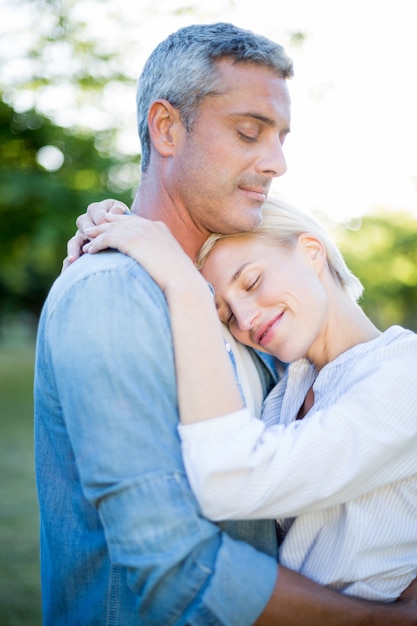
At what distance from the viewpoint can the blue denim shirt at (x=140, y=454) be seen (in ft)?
5.79

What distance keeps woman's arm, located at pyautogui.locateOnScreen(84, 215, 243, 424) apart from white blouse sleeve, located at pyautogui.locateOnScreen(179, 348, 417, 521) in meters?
0.06

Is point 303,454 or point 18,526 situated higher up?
point 303,454

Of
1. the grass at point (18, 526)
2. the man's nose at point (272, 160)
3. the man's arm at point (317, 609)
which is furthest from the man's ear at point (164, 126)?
the grass at point (18, 526)

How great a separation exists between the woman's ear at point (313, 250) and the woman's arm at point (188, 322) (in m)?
0.73

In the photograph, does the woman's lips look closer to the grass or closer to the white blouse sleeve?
the white blouse sleeve

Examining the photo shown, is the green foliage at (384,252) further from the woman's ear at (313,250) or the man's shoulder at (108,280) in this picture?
the man's shoulder at (108,280)

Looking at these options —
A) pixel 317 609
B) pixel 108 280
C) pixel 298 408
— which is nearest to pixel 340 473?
pixel 317 609

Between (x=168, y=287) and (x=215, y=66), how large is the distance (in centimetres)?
87

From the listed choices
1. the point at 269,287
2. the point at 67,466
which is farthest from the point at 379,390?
the point at 67,466

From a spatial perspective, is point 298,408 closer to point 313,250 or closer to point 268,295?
point 268,295

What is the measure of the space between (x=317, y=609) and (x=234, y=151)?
1.45 metres

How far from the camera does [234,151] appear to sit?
7.95 feet

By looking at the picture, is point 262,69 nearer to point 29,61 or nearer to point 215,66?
point 215,66

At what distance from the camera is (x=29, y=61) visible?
40.4 ft
